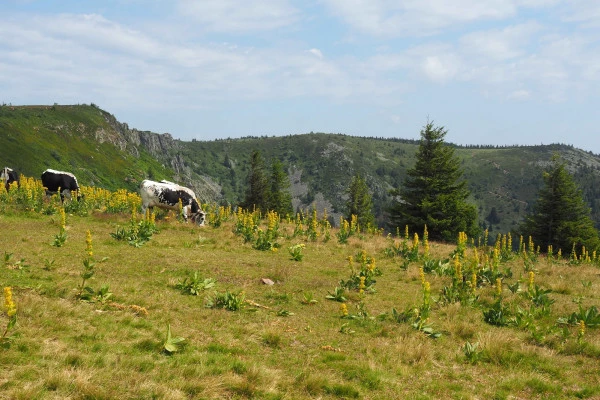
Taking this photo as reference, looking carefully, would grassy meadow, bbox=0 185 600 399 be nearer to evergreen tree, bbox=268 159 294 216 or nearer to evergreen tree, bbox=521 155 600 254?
evergreen tree, bbox=521 155 600 254

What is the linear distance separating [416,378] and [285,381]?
235 cm

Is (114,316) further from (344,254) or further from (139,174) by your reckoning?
(139,174)

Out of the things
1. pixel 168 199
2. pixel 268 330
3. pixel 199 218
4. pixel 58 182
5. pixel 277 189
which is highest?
pixel 277 189

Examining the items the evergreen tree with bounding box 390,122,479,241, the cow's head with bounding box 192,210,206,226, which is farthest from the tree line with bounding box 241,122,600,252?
the cow's head with bounding box 192,210,206,226

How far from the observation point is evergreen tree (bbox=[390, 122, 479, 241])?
122 feet

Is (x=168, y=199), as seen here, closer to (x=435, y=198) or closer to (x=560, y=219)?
(x=435, y=198)

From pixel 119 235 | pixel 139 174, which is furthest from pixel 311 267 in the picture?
pixel 139 174

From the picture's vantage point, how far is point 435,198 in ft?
127

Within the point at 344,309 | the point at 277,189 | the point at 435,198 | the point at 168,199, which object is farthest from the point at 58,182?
the point at 277,189

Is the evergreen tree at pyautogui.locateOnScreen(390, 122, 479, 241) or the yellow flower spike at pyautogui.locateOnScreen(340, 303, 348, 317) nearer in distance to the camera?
the yellow flower spike at pyautogui.locateOnScreen(340, 303, 348, 317)

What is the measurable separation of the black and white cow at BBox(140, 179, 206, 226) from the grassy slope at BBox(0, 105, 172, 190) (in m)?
68.0

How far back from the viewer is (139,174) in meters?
137

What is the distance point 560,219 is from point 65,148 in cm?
11782

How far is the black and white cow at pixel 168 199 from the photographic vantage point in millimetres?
23328
